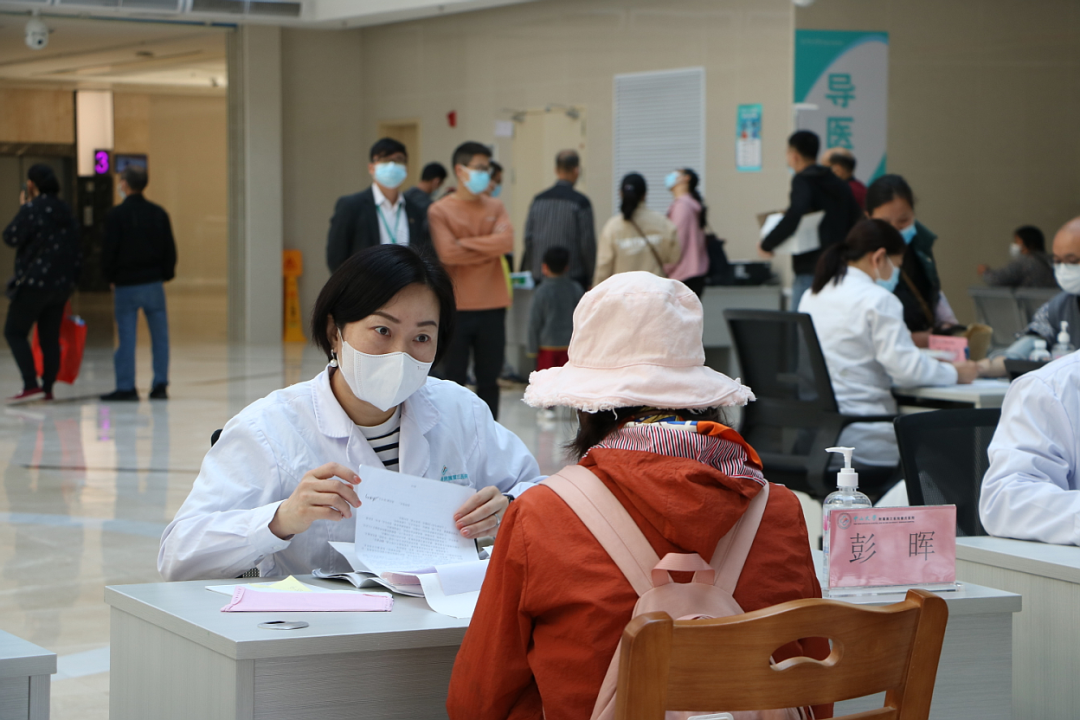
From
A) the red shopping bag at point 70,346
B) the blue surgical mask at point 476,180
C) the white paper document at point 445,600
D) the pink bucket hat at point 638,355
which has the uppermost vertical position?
the blue surgical mask at point 476,180

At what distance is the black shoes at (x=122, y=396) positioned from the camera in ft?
31.1

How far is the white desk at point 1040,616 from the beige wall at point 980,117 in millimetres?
9091

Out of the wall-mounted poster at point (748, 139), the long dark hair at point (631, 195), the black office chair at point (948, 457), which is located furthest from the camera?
the wall-mounted poster at point (748, 139)

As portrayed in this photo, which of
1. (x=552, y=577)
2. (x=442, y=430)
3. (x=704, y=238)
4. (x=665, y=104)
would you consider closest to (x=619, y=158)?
(x=665, y=104)

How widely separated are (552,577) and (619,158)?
36.1ft

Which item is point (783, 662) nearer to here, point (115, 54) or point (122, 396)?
point (122, 396)

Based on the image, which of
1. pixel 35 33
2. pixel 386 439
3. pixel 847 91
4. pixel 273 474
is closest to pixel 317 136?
pixel 35 33

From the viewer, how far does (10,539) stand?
5.12 meters

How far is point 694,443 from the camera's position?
1.59 meters

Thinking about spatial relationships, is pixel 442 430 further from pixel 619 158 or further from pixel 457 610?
pixel 619 158

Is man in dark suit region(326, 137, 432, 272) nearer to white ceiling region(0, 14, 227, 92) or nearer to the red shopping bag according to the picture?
the red shopping bag

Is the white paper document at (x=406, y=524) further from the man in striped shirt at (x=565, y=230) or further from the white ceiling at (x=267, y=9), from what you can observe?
the white ceiling at (x=267, y=9)

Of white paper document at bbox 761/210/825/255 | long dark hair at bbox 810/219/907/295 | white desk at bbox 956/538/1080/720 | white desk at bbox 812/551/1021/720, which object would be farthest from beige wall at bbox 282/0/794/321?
white desk at bbox 812/551/1021/720

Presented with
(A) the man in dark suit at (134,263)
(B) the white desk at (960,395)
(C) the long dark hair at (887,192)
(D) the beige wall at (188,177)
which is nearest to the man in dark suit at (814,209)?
(C) the long dark hair at (887,192)
